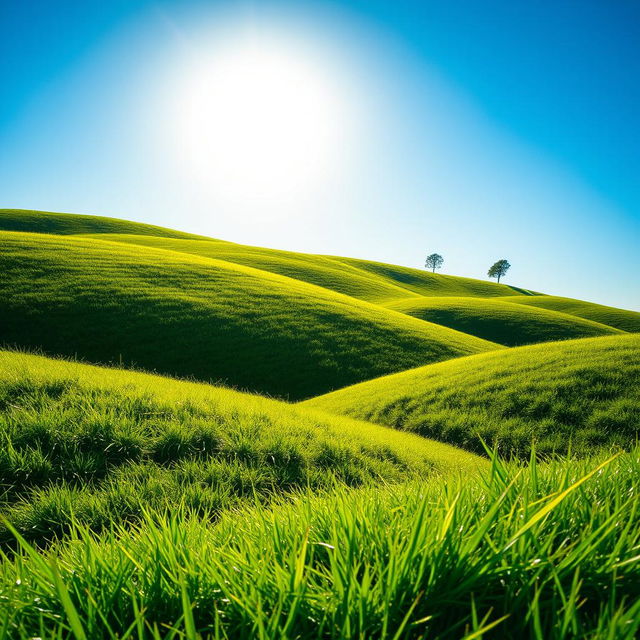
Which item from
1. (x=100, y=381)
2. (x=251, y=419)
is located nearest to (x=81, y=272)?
(x=100, y=381)

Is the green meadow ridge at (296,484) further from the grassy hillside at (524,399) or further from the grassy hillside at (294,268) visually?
the grassy hillside at (294,268)

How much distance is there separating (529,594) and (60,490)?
427cm

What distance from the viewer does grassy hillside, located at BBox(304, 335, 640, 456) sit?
8758 millimetres

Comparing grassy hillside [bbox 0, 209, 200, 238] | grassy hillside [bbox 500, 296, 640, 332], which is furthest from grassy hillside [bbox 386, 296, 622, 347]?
grassy hillside [bbox 0, 209, 200, 238]

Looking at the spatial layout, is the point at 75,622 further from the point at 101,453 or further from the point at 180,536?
the point at 101,453

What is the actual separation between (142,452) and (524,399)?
33.8 ft

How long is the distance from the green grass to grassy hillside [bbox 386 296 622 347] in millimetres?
12346

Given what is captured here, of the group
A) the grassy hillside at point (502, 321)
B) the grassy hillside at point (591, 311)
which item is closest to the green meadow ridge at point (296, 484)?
the grassy hillside at point (502, 321)

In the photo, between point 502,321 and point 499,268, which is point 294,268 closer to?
point 502,321

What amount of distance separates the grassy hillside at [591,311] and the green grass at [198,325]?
43463 millimetres

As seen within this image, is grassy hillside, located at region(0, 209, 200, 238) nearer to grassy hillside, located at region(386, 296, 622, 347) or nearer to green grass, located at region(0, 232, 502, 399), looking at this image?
green grass, located at region(0, 232, 502, 399)

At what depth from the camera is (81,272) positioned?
23.8 m

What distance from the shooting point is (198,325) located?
20047 millimetres

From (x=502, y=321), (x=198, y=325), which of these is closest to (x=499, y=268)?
(x=502, y=321)
